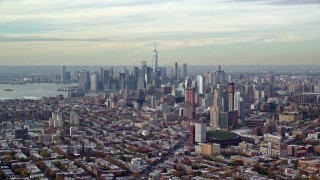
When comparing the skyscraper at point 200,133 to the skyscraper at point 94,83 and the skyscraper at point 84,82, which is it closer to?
the skyscraper at point 84,82

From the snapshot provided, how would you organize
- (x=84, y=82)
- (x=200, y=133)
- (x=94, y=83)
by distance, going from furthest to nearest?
1. (x=84, y=82)
2. (x=94, y=83)
3. (x=200, y=133)

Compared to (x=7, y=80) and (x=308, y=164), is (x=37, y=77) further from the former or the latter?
(x=308, y=164)

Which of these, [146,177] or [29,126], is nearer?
[146,177]

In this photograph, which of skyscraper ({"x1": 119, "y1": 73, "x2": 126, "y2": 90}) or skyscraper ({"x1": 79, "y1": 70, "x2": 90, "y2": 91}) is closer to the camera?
skyscraper ({"x1": 119, "y1": 73, "x2": 126, "y2": 90})

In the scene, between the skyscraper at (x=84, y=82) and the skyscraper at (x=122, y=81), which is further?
the skyscraper at (x=84, y=82)

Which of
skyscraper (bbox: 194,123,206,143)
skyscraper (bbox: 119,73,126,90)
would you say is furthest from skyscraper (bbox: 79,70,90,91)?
skyscraper (bbox: 194,123,206,143)

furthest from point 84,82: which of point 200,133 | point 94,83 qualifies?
point 200,133

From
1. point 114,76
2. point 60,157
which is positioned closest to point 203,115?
point 60,157

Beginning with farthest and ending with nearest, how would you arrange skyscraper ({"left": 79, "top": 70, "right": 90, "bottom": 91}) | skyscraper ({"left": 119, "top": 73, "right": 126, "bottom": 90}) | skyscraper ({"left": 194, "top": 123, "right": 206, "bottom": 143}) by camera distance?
skyscraper ({"left": 79, "top": 70, "right": 90, "bottom": 91}), skyscraper ({"left": 119, "top": 73, "right": 126, "bottom": 90}), skyscraper ({"left": 194, "top": 123, "right": 206, "bottom": 143})

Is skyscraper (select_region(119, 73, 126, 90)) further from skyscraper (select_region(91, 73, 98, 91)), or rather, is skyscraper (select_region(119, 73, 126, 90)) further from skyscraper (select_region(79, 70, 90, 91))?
skyscraper (select_region(79, 70, 90, 91))

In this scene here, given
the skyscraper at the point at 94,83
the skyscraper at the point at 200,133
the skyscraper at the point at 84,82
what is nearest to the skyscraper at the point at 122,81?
the skyscraper at the point at 94,83

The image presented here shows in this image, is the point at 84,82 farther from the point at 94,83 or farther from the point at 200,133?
the point at 200,133
